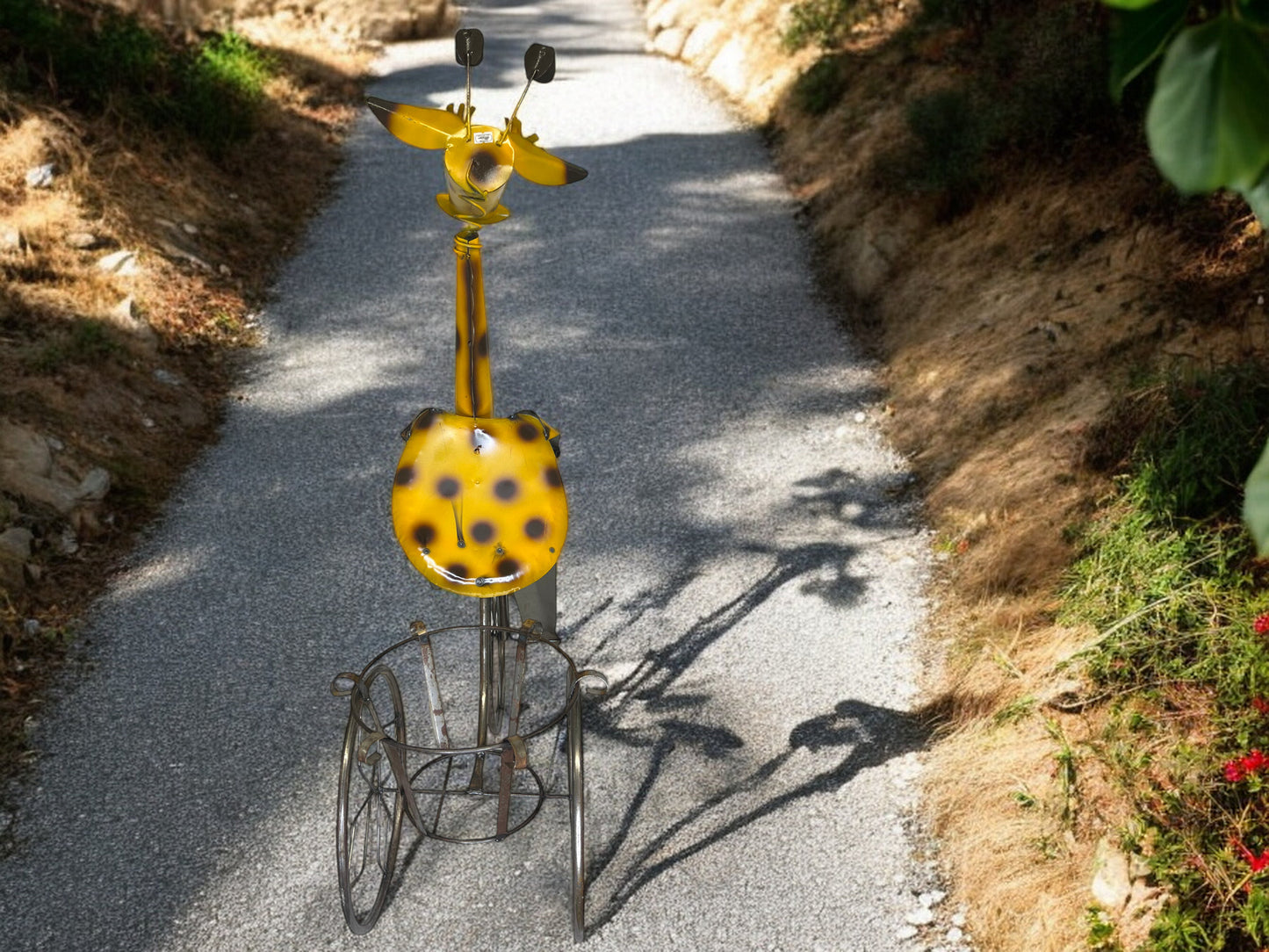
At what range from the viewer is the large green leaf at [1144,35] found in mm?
1044

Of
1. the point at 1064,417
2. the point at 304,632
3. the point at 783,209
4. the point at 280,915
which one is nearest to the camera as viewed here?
the point at 280,915

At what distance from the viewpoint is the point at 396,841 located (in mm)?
3498

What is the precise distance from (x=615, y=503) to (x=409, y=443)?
2604mm

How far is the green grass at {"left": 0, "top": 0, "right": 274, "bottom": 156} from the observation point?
823cm

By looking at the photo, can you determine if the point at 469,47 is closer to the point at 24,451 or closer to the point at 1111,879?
the point at 1111,879

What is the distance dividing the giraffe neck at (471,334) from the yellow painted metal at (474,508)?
6 cm

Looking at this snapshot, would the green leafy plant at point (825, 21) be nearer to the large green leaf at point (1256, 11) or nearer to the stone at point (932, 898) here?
the stone at point (932, 898)

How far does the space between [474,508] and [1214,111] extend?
86.9 inches

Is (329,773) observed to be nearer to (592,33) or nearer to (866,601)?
(866,601)

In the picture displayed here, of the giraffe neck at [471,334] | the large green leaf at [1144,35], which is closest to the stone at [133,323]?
the giraffe neck at [471,334]

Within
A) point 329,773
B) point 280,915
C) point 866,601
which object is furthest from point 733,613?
point 280,915

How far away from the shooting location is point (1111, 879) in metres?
3.04

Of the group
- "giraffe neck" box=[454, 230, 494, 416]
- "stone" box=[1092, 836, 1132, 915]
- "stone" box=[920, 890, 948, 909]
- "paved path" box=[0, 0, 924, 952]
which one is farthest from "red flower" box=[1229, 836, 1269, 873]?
"giraffe neck" box=[454, 230, 494, 416]

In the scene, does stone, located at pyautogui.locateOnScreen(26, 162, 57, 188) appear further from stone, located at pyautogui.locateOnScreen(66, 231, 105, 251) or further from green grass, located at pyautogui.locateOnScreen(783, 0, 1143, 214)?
green grass, located at pyautogui.locateOnScreen(783, 0, 1143, 214)
